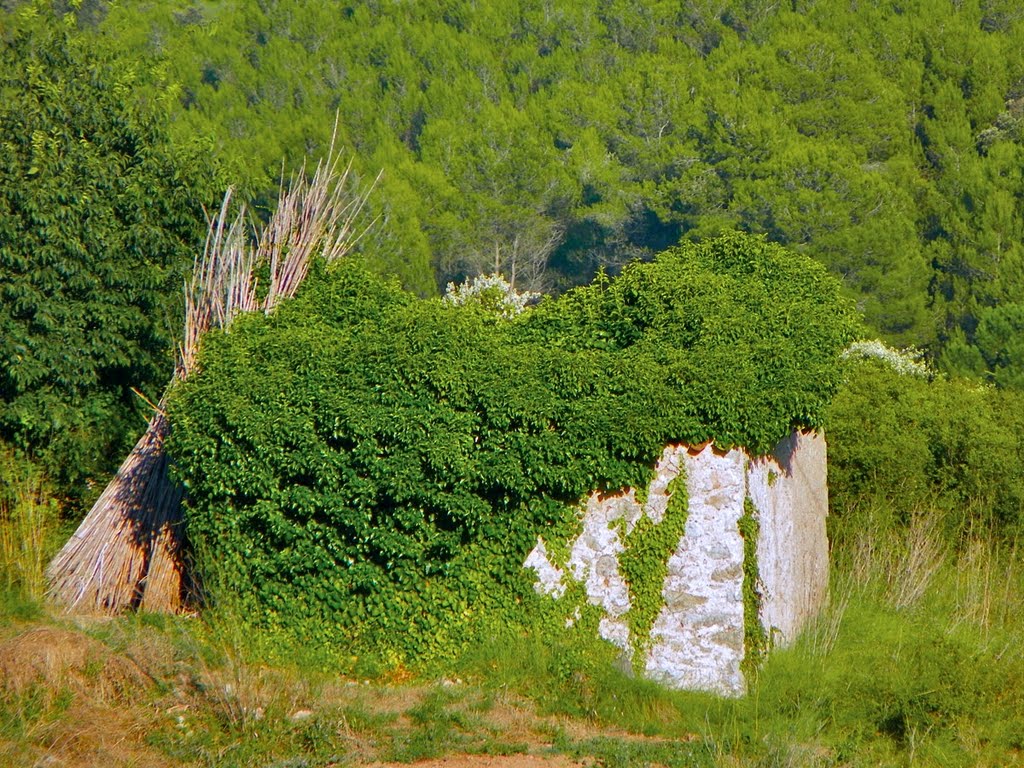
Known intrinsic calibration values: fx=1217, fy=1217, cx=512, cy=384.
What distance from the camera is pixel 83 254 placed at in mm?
10516

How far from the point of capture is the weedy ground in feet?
22.4

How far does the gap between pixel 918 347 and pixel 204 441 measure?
21224 mm

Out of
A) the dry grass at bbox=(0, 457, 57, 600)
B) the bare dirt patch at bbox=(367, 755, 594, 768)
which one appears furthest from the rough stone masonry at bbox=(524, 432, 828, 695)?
the dry grass at bbox=(0, 457, 57, 600)

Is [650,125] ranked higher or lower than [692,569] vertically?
higher

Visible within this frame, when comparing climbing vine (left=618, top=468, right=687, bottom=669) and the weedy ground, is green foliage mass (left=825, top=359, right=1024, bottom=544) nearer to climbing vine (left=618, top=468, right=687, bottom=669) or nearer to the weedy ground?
the weedy ground

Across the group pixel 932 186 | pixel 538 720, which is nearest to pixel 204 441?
pixel 538 720

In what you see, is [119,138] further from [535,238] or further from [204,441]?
[535,238]

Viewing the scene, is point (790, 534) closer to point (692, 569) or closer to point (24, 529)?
point (692, 569)

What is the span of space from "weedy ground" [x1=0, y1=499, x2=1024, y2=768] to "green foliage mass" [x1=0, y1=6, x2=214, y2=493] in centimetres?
221

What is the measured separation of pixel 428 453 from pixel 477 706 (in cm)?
164

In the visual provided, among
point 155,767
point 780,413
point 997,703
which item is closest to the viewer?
point 155,767

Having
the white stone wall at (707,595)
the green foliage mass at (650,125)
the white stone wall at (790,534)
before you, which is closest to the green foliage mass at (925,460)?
the white stone wall at (790,534)

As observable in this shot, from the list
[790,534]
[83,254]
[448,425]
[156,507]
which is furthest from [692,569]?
[83,254]

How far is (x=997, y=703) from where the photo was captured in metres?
7.52
